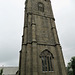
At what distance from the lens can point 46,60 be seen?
47.5ft

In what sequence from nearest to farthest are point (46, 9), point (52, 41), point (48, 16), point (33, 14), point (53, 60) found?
point (53, 60)
point (52, 41)
point (33, 14)
point (48, 16)
point (46, 9)

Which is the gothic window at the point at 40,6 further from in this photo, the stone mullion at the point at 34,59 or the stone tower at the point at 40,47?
the stone mullion at the point at 34,59

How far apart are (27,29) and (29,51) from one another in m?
5.91

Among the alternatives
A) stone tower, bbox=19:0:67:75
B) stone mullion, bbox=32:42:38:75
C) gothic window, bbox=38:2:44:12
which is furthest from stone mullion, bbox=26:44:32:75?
gothic window, bbox=38:2:44:12

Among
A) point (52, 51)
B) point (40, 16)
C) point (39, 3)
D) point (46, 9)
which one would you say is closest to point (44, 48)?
point (52, 51)

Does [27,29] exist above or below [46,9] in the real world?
below

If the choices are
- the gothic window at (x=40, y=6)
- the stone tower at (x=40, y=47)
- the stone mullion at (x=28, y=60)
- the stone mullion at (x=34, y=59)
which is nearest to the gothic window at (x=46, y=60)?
the stone tower at (x=40, y=47)

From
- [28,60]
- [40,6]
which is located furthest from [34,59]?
[40,6]

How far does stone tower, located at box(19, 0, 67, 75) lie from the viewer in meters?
13.0

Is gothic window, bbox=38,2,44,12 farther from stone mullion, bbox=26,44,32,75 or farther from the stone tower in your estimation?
stone mullion, bbox=26,44,32,75

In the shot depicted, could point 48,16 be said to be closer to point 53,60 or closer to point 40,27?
point 40,27

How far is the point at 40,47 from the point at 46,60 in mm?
2746

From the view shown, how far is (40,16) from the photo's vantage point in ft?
64.7

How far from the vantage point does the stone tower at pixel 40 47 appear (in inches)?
511
